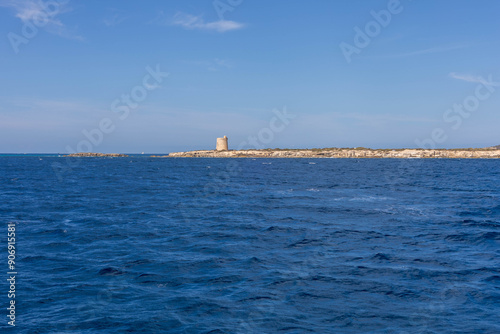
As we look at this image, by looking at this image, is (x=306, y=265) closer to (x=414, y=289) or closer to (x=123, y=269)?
(x=414, y=289)

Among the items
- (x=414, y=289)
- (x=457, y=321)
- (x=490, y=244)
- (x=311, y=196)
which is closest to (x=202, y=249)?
(x=414, y=289)

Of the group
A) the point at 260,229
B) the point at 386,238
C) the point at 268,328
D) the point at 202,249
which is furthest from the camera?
the point at 260,229

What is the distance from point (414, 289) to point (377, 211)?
1625 cm

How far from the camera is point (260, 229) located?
2205 centimetres

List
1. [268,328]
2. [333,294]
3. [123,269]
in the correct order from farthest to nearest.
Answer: [123,269] < [333,294] < [268,328]

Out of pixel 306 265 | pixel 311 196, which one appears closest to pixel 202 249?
pixel 306 265

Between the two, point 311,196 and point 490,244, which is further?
point 311,196

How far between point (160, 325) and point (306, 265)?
701cm

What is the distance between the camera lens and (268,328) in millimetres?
9734

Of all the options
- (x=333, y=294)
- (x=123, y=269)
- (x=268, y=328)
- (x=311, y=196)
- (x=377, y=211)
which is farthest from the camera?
(x=311, y=196)

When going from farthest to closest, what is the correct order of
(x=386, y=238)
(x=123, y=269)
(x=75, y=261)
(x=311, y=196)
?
(x=311, y=196) < (x=386, y=238) < (x=75, y=261) < (x=123, y=269)

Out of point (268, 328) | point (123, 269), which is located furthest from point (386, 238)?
point (123, 269)

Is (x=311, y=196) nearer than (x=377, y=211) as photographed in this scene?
No

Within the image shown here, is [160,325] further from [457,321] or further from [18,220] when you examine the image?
[18,220]
